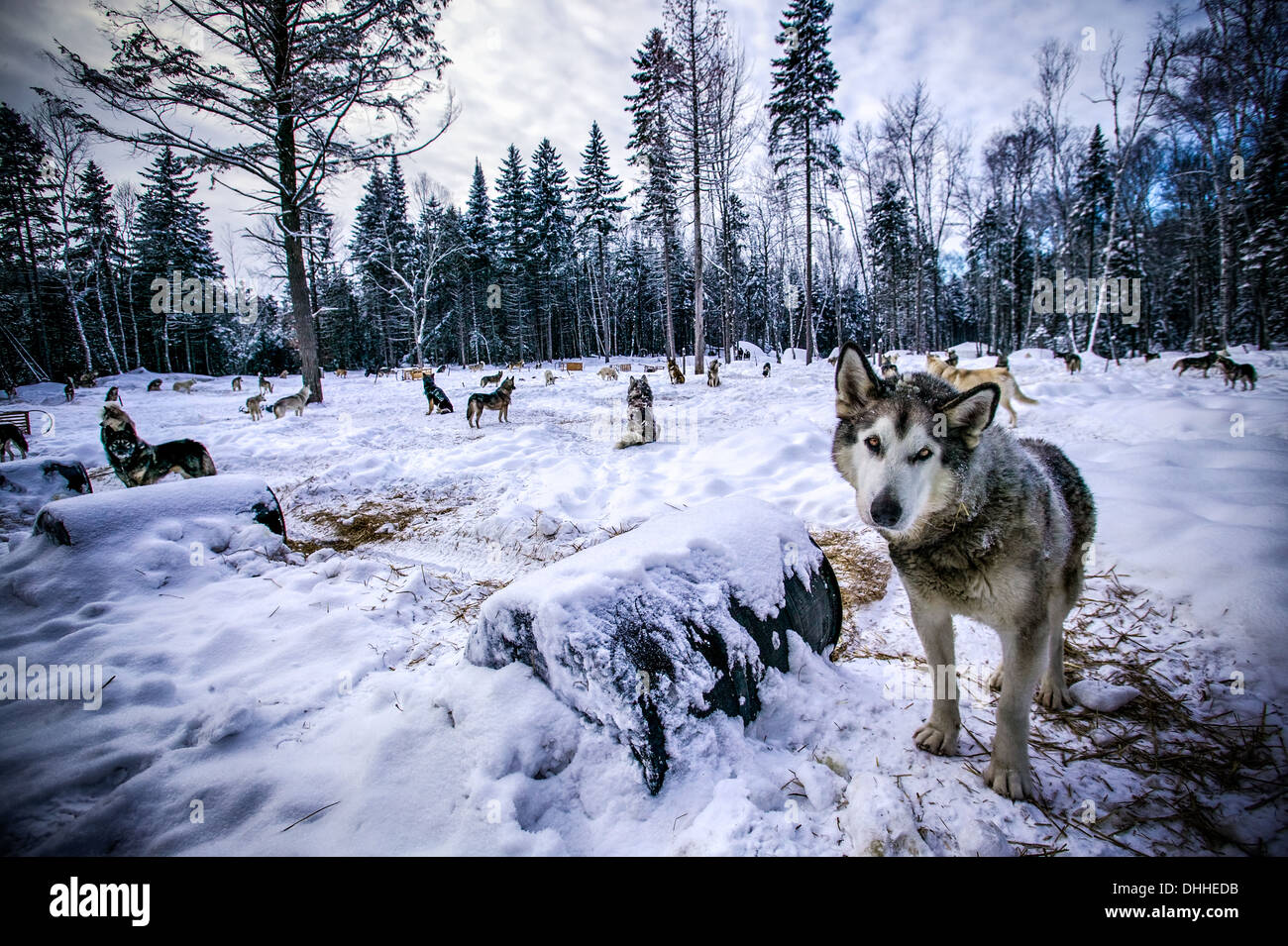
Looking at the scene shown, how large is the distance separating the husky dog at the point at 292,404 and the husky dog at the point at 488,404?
5175mm

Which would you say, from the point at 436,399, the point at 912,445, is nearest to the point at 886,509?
the point at 912,445

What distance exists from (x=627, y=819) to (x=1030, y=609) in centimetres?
178

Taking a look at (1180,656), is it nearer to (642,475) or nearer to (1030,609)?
(1030,609)

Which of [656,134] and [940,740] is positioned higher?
[656,134]

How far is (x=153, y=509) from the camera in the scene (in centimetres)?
367

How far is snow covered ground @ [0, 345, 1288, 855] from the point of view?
151 cm

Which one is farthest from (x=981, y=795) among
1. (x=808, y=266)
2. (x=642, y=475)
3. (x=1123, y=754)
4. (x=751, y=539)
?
(x=808, y=266)

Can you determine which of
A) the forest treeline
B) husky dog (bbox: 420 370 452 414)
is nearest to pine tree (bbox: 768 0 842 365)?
the forest treeline

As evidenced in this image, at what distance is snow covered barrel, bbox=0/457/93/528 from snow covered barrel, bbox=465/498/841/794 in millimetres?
7028

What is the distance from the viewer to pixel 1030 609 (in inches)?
70.7

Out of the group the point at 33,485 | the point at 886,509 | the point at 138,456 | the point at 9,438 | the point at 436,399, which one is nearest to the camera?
the point at 886,509

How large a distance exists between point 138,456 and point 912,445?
8.02 m

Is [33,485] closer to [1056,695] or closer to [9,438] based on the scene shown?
→ [9,438]

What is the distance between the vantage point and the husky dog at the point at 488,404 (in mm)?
11383
